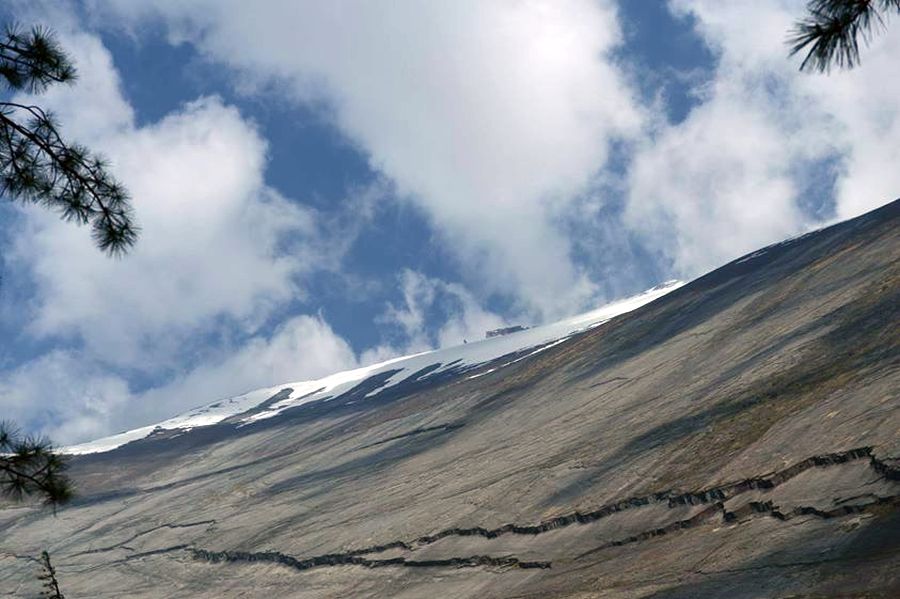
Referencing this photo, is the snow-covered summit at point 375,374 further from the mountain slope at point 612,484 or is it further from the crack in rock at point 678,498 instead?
the crack in rock at point 678,498

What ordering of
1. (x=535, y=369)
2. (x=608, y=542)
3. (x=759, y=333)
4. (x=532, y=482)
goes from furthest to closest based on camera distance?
(x=535, y=369)
(x=759, y=333)
(x=532, y=482)
(x=608, y=542)

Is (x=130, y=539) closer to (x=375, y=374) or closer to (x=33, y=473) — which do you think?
(x=33, y=473)

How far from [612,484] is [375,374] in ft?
408

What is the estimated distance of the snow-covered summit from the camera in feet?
442

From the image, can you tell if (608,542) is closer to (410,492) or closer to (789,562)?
(789,562)

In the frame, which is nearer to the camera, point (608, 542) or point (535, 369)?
point (608, 542)

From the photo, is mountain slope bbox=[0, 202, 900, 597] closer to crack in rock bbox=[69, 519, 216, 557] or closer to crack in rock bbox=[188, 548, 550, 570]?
crack in rock bbox=[188, 548, 550, 570]

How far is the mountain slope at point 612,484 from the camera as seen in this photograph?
19.2 meters

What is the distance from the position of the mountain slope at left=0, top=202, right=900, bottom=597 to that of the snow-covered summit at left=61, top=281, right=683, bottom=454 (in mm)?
55633

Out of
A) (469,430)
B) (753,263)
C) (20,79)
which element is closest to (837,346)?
(469,430)

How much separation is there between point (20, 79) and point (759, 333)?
38.9 metres

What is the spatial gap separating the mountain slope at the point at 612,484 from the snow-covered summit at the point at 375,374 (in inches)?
2190

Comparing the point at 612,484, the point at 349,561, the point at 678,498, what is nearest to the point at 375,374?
the point at 349,561

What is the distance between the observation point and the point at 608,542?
24.8 meters
